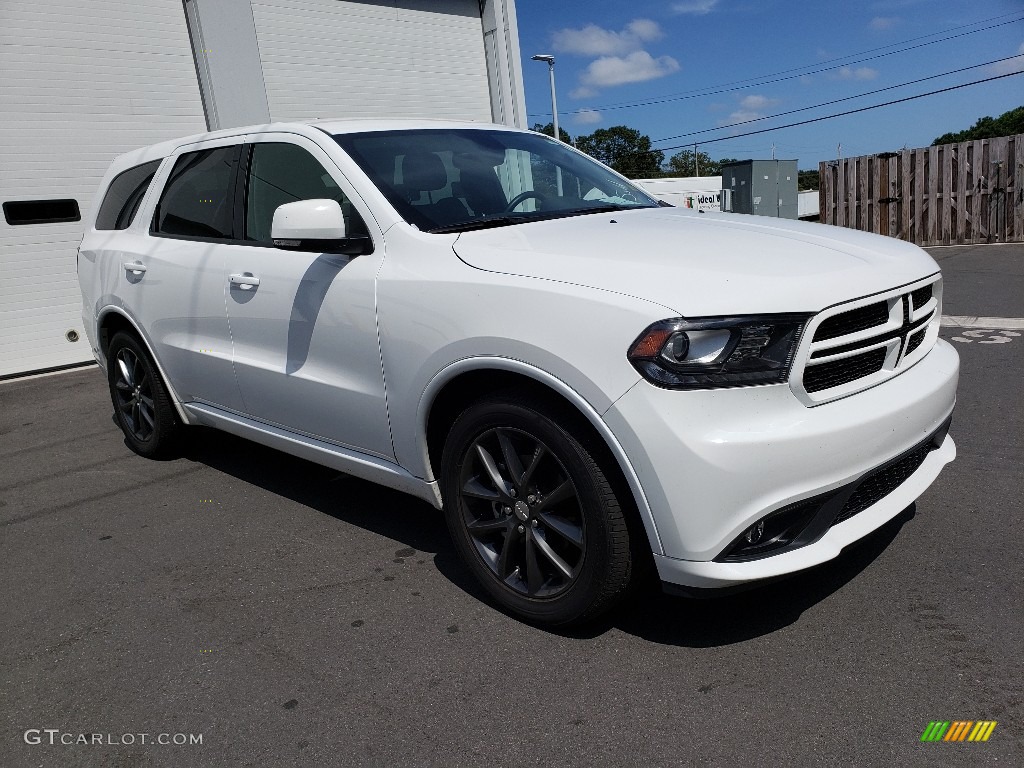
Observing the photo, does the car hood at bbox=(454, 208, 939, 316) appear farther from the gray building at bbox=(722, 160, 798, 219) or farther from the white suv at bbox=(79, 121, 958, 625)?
the gray building at bbox=(722, 160, 798, 219)

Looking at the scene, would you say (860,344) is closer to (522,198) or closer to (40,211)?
(522,198)

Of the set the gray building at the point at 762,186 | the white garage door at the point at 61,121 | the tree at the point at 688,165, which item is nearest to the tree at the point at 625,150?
the tree at the point at 688,165

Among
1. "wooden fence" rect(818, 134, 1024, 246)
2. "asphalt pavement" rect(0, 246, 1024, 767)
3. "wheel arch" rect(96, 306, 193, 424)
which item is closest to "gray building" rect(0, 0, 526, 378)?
"wheel arch" rect(96, 306, 193, 424)

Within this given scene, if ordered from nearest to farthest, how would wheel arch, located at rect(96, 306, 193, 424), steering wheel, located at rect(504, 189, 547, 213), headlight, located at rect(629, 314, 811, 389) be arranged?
headlight, located at rect(629, 314, 811, 389)
steering wheel, located at rect(504, 189, 547, 213)
wheel arch, located at rect(96, 306, 193, 424)

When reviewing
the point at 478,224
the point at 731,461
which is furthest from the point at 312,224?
the point at 731,461

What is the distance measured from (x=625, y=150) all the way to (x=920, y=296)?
95997mm

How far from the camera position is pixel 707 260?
244 centimetres

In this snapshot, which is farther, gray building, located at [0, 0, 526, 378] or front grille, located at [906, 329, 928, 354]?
gray building, located at [0, 0, 526, 378]

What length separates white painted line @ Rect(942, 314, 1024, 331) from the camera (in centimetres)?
684

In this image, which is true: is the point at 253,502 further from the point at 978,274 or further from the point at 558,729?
the point at 978,274

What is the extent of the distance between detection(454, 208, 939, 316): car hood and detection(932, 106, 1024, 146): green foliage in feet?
290

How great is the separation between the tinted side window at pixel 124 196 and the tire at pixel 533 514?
2.92 m

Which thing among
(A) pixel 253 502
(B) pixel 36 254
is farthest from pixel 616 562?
(B) pixel 36 254

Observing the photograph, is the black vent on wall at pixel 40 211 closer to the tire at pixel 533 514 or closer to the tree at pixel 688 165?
the tire at pixel 533 514
